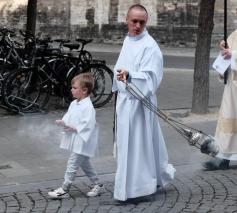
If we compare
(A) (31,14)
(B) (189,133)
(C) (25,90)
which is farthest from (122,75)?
(A) (31,14)

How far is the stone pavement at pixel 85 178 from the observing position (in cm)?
566

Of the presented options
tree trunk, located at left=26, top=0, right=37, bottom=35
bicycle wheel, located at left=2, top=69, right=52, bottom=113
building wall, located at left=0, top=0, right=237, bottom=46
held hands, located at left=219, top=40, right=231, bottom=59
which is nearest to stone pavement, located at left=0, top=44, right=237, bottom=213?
bicycle wheel, located at left=2, top=69, right=52, bottom=113

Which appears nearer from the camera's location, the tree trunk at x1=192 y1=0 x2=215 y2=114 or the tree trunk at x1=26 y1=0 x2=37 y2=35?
the tree trunk at x1=192 y1=0 x2=215 y2=114

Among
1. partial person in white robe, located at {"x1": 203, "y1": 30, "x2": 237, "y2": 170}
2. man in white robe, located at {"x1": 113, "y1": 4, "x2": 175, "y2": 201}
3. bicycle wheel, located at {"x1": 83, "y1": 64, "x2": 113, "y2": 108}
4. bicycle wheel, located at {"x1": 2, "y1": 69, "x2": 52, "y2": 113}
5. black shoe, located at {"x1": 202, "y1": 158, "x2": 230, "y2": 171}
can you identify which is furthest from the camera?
bicycle wheel, located at {"x1": 83, "y1": 64, "x2": 113, "y2": 108}

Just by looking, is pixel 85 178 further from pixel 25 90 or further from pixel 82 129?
pixel 25 90

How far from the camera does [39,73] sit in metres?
9.84

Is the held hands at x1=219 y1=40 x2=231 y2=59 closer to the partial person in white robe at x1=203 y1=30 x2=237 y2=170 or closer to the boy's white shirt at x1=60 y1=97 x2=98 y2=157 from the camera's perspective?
A: the partial person in white robe at x1=203 y1=30 x2=237 y2=170

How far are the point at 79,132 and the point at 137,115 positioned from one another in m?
0.55

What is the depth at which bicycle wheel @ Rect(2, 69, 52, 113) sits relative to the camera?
9.52m

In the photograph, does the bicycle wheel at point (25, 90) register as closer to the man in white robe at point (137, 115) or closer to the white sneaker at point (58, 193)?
the white sneaker at point (58, 193)

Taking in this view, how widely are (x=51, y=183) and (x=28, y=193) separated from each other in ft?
1.27

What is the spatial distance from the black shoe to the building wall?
674 inches

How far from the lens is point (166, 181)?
603cm

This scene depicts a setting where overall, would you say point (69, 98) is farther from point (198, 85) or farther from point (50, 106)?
point (198, 85)
